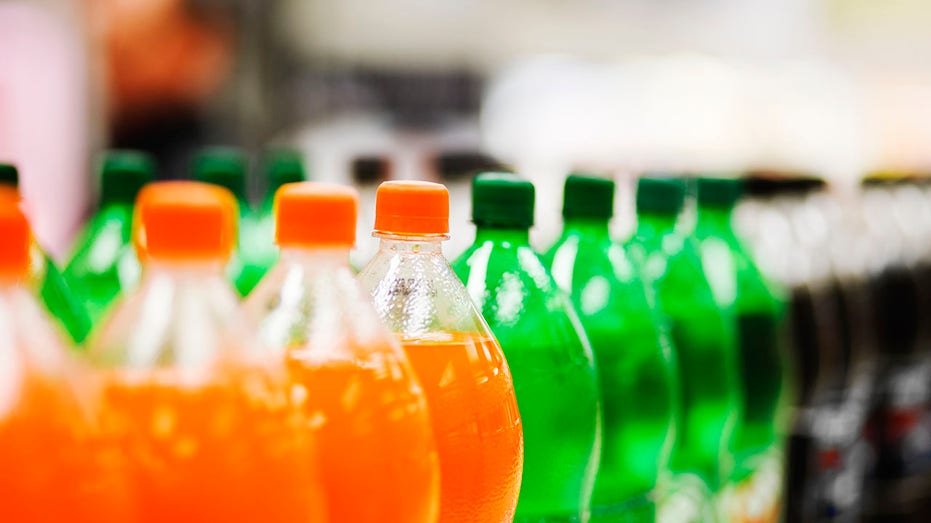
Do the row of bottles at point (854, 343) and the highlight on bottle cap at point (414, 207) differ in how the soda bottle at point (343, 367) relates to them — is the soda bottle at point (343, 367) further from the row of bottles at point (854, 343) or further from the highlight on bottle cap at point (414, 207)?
the row of bottles at point (854, 343)

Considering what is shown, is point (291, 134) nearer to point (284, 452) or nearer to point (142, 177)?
point (142, 177)

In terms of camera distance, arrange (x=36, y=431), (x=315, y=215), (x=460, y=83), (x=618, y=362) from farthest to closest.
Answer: (x=460, y=83), (x=618, y=362), (x=315, y=215), (x=36, y=431)

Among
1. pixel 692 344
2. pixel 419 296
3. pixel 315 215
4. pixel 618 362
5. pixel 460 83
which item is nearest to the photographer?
pixel 315 215

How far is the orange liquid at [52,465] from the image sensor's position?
0.39m

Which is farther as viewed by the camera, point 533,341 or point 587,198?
point 587,198

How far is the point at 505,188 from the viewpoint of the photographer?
0.69 m

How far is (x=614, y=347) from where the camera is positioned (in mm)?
844

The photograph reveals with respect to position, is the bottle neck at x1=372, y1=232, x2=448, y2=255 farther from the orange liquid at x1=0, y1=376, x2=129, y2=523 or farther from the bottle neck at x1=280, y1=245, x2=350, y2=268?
the orange liquid at x1=0, y1=376, x2=129, y2=523

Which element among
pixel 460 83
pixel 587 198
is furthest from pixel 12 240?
pixel 460 83

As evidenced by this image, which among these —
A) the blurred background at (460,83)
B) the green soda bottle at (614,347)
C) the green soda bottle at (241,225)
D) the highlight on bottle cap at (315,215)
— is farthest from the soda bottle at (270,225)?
the blurred background at (460,83)

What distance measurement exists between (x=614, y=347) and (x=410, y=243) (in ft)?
0.93

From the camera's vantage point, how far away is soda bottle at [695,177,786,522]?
1.19 m

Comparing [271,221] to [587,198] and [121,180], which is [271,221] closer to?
[121,180]

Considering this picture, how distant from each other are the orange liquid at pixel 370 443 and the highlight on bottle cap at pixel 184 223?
0.34ft
